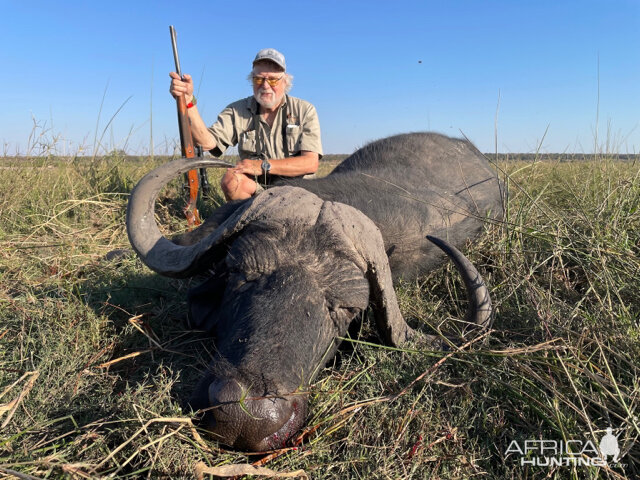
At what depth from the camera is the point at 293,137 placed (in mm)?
6164

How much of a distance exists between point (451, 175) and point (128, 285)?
3137 millimetres

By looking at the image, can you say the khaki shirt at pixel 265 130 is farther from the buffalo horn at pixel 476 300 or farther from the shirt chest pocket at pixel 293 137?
the buffalo horn at pixel 476 300

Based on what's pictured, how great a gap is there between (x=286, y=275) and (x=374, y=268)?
1.82 feet

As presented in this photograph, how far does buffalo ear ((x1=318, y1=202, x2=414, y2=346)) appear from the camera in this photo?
258 cm

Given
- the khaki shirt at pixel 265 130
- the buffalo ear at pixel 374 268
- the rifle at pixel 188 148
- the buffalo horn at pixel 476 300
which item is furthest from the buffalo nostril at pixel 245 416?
the khaki shirt at pixel 265 130

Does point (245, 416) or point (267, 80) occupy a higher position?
point (267, 80)

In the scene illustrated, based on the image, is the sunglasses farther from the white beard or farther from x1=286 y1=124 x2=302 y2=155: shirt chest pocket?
x1=286 y1=124 x2=302 y2=155: shirt chest pocket

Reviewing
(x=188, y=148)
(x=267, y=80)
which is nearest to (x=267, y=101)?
(x=267, y=80)

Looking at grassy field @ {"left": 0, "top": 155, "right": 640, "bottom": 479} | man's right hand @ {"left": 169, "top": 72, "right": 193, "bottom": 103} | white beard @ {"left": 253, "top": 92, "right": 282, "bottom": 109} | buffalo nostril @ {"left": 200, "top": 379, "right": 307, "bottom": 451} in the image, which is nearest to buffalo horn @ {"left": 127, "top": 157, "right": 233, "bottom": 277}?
grassy field @ {"left": 0, "top": 155, "right": 640, "bottom": 479}

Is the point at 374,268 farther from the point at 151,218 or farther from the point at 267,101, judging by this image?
the point at 267,101

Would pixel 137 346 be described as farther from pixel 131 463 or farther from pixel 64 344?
pixel 131 463

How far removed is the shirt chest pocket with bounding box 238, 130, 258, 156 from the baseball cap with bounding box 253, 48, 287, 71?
953 mm

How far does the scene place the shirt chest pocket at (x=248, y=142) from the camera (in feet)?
20.3

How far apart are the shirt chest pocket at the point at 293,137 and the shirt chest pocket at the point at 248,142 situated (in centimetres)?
47
